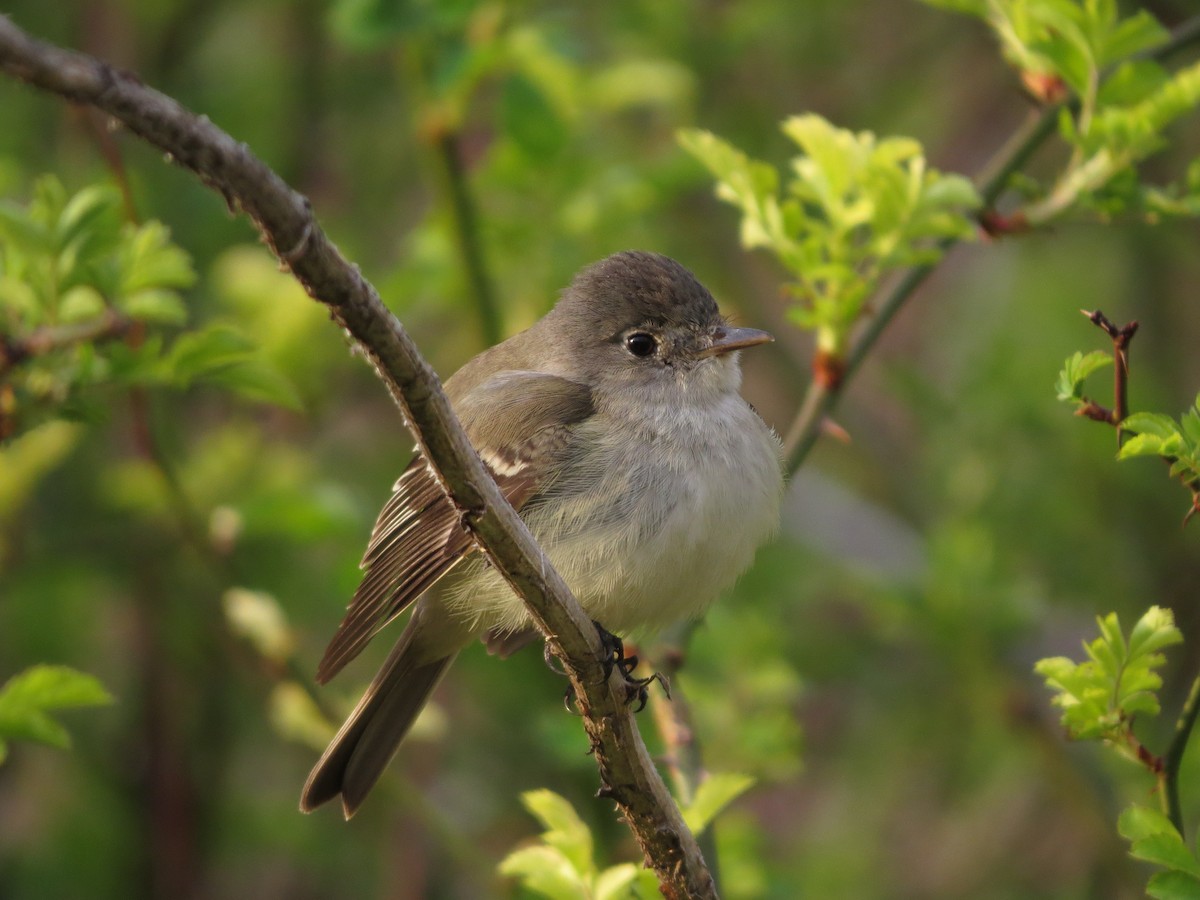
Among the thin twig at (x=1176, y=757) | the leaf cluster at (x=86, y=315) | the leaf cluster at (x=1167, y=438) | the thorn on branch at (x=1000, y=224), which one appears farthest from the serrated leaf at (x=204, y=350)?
the thin twig at (x=1176, y=757)

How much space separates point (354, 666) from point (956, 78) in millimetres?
4053

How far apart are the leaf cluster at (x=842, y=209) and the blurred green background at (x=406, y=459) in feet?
4.18

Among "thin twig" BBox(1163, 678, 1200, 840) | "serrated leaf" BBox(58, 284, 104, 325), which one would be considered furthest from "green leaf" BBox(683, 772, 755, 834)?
"serrated leaf" BBox(58, 284, 104, 325)

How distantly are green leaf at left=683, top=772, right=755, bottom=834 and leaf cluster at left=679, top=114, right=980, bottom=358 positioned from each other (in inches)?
39.4

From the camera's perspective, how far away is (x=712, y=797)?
291cm

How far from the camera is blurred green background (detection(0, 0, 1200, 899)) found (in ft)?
15.4

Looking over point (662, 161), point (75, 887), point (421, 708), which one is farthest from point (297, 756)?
point (662, 161)

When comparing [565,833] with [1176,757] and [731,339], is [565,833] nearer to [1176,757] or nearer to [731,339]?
[1176,757]

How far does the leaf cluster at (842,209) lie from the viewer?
3.11m

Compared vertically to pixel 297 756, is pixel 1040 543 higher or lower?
lower

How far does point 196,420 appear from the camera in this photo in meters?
6.71

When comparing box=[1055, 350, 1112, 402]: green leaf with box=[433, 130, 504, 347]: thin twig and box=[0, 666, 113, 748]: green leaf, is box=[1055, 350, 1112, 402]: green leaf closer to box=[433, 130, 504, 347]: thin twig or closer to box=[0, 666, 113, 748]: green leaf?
box=[0, 666, 113, 748]: green leaf

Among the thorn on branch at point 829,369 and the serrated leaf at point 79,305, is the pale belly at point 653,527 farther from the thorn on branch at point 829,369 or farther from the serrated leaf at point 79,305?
the serrated leaf at point 79,305

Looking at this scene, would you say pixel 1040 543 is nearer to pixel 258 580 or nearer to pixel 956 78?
pixel 956 78
